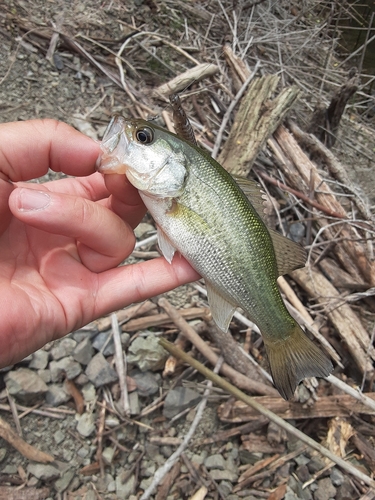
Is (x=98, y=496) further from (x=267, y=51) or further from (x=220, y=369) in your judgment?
(x=267, y=51)

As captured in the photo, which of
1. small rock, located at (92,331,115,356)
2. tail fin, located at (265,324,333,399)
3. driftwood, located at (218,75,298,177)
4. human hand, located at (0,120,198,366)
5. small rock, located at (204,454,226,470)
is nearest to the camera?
human hand, located at (0,120,198,366)

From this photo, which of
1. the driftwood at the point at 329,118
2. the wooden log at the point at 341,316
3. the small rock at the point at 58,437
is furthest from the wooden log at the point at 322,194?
the small rock at the point at 58,437

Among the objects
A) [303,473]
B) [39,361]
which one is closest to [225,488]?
[303,473]

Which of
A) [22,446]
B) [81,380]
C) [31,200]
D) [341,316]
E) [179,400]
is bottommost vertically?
[22,446]

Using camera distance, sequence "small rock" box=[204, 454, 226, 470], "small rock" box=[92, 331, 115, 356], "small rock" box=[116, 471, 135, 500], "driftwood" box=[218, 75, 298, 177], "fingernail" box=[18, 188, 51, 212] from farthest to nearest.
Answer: "driftwood" box=[218, 75, 298, 177]
"small rock" box=[92, 331, 115, 356]
"small rock" box=[204, 454, 226, 470]
"small rock" box=[116, 471, 135, 500]
"fingernail" box=[18, 188, 51, 212]

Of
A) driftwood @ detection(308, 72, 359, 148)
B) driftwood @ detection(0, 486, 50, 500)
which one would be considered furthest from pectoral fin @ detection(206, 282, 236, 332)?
driftwood @ detection(308, 72, 359, 148)

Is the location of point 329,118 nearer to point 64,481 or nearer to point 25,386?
point 25,386

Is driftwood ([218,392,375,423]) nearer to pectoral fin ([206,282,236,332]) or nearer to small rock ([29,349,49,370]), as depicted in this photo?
pectoral fin ([206,282,236,332])
